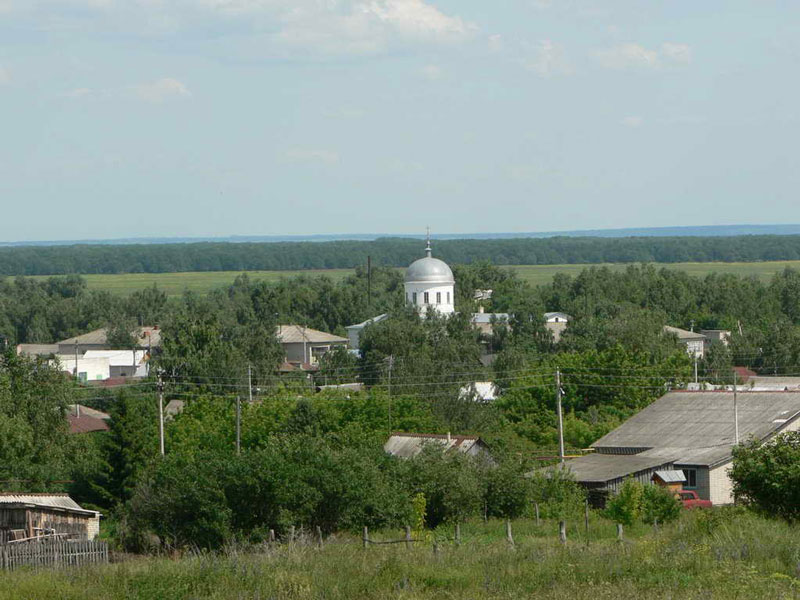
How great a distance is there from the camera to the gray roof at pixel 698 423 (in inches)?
1437

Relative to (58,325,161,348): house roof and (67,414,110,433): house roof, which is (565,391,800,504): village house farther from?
(58,325,161,348): house roof

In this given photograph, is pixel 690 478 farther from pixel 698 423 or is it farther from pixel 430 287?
pixel 430 287

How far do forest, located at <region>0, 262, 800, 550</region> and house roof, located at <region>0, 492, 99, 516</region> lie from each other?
1.07 meters

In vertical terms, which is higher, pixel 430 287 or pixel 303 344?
pixel 430 287

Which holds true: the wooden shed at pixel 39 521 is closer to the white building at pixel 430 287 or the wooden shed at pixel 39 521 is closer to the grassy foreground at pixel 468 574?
the grassy foreground at pixel 468 574

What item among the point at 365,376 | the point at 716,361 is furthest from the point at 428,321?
the point at 716,361

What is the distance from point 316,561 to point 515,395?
32.4 m

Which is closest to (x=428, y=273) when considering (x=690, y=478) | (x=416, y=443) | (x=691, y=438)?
(x=691, y=438)

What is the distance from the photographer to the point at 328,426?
3872cm

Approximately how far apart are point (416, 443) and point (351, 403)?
7.13 metres

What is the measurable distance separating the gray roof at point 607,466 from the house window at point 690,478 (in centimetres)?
56

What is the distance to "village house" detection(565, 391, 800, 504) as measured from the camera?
108 feet

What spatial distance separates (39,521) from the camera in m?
25.7

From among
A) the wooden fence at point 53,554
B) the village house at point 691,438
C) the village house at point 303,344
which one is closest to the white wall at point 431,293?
the village house at point 303,344
